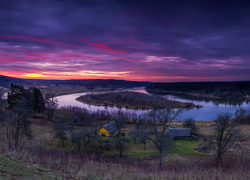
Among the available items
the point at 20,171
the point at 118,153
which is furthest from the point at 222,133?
the point at 20,171

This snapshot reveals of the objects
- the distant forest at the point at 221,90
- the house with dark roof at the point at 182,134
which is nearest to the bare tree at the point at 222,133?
the house with dark roof at the point at 182,134

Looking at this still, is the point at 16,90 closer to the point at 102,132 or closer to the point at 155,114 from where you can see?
the point at 102,132

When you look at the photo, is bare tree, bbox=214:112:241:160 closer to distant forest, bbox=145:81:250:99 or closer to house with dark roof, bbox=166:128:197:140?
house with dark roof, bbox=166:128:197:140

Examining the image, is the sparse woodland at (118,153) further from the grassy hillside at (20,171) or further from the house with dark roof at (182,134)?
the house with dark roof at (182,134)

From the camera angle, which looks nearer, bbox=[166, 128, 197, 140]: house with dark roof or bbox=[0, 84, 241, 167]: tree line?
bbox=[0, 84, 241, 167]: tree line

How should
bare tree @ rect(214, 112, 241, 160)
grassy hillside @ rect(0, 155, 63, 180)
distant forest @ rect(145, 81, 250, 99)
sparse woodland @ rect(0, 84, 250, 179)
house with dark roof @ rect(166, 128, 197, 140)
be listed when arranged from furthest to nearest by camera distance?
distant forest @ rect(145, 81, 250, 99) → house with dark roof @ rect(166, 128, 197, 140) → bare tree @ rect(214, 112, 241, 160) → sparse woodland @ rect(0, 84, 250, 179) → grassy hillside @ rect(0, 155, 63, 180)

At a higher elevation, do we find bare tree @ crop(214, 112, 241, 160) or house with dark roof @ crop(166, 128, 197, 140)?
bare tree @ crop(214, 112, 241, 160)

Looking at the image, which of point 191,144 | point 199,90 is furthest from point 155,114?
point 199,90

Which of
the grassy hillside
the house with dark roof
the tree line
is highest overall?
the grassy hillside

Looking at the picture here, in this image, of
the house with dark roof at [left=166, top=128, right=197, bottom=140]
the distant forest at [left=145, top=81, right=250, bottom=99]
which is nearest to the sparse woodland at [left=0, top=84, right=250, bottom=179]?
the house with dark roof at [left=166, top=128, right=197, bottom=140]

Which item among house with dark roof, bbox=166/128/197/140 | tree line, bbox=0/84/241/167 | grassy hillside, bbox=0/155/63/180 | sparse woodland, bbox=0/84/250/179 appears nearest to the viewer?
grassy hillside, bbox=0/155/63/180

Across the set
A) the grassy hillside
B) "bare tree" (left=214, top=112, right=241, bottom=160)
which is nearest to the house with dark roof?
"bare tree" (left=214, top=112, right=241, bottom=160)

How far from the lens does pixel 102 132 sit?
125 feet

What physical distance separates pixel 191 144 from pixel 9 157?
32.9 m
